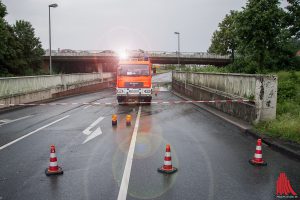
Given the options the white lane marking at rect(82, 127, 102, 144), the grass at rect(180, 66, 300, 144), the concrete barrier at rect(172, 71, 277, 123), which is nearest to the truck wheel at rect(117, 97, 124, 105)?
the concrete barrier at rect(172, 71, 277, 123)

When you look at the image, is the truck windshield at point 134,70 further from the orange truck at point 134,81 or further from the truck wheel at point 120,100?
the truck wheel at point 120,100

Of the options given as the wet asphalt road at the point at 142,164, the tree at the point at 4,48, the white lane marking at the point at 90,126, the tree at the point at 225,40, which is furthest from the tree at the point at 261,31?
the tree at the point at 4,48

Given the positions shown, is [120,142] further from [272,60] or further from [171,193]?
[272,60]

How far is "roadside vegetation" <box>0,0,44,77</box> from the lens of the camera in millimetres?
62041

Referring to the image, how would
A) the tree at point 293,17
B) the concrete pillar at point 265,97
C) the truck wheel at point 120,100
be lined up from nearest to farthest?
the concrete pillar at point 265,97 → the truck wheel at point 120,100 → the tree at point 293,17

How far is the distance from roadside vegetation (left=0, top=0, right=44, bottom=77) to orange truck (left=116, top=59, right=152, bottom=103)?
43.8 meters

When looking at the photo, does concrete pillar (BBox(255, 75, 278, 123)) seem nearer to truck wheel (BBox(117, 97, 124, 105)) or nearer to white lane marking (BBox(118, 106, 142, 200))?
white lane marking (BBox(118, 106, 142, 200))

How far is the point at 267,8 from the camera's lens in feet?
151

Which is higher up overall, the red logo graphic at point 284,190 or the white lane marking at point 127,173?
the red logo graphic at point 284,190

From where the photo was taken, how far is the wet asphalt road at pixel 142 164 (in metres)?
5.64

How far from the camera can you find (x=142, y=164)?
285 inches

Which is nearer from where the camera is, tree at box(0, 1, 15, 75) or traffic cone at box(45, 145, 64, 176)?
traffic cone at box(45, 145, 64, 176)

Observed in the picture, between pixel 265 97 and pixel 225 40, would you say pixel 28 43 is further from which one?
pixel 265 97

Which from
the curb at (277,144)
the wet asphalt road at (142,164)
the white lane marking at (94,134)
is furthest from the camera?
the white lane marking at (94,134)
